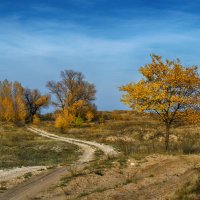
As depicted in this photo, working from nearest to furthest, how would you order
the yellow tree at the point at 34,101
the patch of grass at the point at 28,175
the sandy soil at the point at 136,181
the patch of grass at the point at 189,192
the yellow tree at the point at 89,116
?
the patch of grass at the point at 189,192 < the sandy soil at the point at 136,181 < the patch of grass at the point at 28,175 < the yellow tree at the point at 89,116 < the yellow tree at the point at 34,101

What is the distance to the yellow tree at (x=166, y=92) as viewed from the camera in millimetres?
21844

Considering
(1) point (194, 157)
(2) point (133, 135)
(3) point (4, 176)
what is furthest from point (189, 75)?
(2) point (133, 135)

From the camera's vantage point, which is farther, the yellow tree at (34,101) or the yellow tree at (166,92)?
the yellow tree at (34,101)

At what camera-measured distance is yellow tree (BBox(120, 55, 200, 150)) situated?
21844 mm

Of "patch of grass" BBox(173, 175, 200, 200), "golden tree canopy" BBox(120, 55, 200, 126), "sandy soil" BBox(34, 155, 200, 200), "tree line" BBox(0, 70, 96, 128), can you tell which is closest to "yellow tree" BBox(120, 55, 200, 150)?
"golden tree canopy" BBox(120, 55, 200, 126)

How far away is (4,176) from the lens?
60.2ft

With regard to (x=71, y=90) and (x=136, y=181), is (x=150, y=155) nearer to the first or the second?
(x=136, y=181)

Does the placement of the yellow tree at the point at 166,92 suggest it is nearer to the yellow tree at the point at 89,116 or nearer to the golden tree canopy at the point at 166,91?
the golden tree canopy at the point at 166,91

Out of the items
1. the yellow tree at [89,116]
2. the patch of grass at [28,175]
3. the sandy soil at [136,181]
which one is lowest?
the patch of grass at [28,175]

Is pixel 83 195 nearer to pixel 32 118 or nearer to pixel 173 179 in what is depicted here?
pixel 173 179

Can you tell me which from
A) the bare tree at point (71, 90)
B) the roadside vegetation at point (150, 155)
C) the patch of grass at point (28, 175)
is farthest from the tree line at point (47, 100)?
the patch of grass at point (28, 175)

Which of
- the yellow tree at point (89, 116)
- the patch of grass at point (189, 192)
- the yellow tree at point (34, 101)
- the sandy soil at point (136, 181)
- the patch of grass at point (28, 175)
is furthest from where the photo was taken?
the yellow tree at point (34, 101)

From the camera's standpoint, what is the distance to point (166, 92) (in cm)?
2197

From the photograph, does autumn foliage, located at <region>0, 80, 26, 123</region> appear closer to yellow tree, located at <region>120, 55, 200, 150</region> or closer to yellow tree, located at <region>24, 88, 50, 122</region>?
yellow tree, located at <region>24, 88, 50, 122</region>
